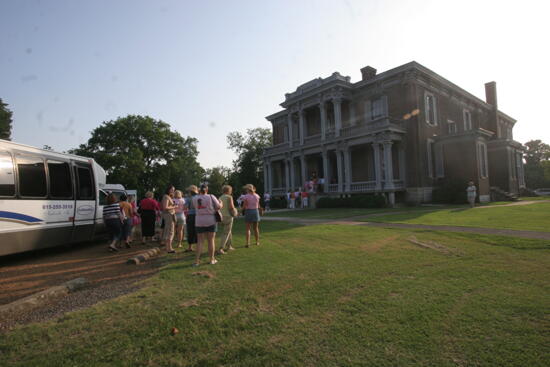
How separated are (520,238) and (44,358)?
33.3 feet

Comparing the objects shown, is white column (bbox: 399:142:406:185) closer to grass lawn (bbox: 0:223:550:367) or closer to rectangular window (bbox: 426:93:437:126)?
rectangular window (bbox: 426:93:437:126)

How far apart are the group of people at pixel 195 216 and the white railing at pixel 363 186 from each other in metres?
16.7

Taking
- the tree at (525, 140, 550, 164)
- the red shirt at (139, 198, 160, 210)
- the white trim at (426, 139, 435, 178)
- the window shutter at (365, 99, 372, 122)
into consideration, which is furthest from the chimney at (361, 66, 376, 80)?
the tree at (525, 140, 550, 164)

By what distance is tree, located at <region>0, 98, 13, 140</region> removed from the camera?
38.8 metres

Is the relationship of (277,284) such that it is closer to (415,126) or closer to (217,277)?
(217,277)

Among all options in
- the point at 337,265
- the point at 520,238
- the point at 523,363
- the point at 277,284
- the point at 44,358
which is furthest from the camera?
the point at 520,238

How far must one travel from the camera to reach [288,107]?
31703 millimetres

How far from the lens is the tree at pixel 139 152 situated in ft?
135

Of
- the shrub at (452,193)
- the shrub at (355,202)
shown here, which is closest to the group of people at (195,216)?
the shrub at (355,202)

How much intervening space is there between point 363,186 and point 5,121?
45.6 m

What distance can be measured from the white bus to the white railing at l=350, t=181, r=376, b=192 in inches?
744

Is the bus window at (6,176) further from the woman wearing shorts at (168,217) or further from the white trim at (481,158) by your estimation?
the white trim at (481,158)

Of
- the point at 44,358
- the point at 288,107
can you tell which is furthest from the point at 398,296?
the point at 288,107

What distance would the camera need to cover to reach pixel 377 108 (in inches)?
1056
